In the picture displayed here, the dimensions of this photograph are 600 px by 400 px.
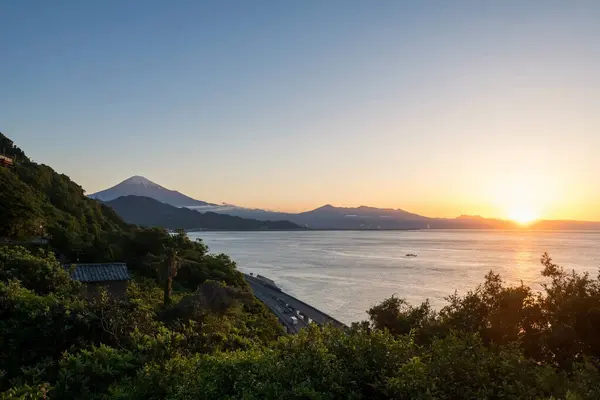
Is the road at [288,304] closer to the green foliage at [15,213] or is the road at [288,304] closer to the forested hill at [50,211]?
the forested hill at [50,211]

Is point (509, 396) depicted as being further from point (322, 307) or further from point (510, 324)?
point (322, 307)

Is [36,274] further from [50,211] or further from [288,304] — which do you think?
[288,304]

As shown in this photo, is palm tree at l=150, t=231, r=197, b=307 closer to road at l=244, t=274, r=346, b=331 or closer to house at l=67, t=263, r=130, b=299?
house at l=67, t=263, r=130, b=299

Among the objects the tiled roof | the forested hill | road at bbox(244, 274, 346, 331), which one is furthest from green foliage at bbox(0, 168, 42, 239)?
road at bbox(244, 274, 346, 331)

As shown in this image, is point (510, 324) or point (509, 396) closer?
point (509, 396)

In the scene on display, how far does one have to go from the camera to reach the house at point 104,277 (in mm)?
24234

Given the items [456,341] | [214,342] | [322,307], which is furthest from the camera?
[322,307]

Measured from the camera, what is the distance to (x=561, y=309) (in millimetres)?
9445

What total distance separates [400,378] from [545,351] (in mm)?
4958

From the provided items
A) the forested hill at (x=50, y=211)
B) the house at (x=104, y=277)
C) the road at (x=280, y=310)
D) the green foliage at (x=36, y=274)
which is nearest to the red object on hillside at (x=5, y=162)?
the forested hill at (x=50, y=211)

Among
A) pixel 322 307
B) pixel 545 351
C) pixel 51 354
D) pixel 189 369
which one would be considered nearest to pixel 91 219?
pixel 322 307

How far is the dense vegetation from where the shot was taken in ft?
22.2

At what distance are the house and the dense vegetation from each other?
416 cm

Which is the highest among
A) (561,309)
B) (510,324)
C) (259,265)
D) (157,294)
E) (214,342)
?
(561,309)
